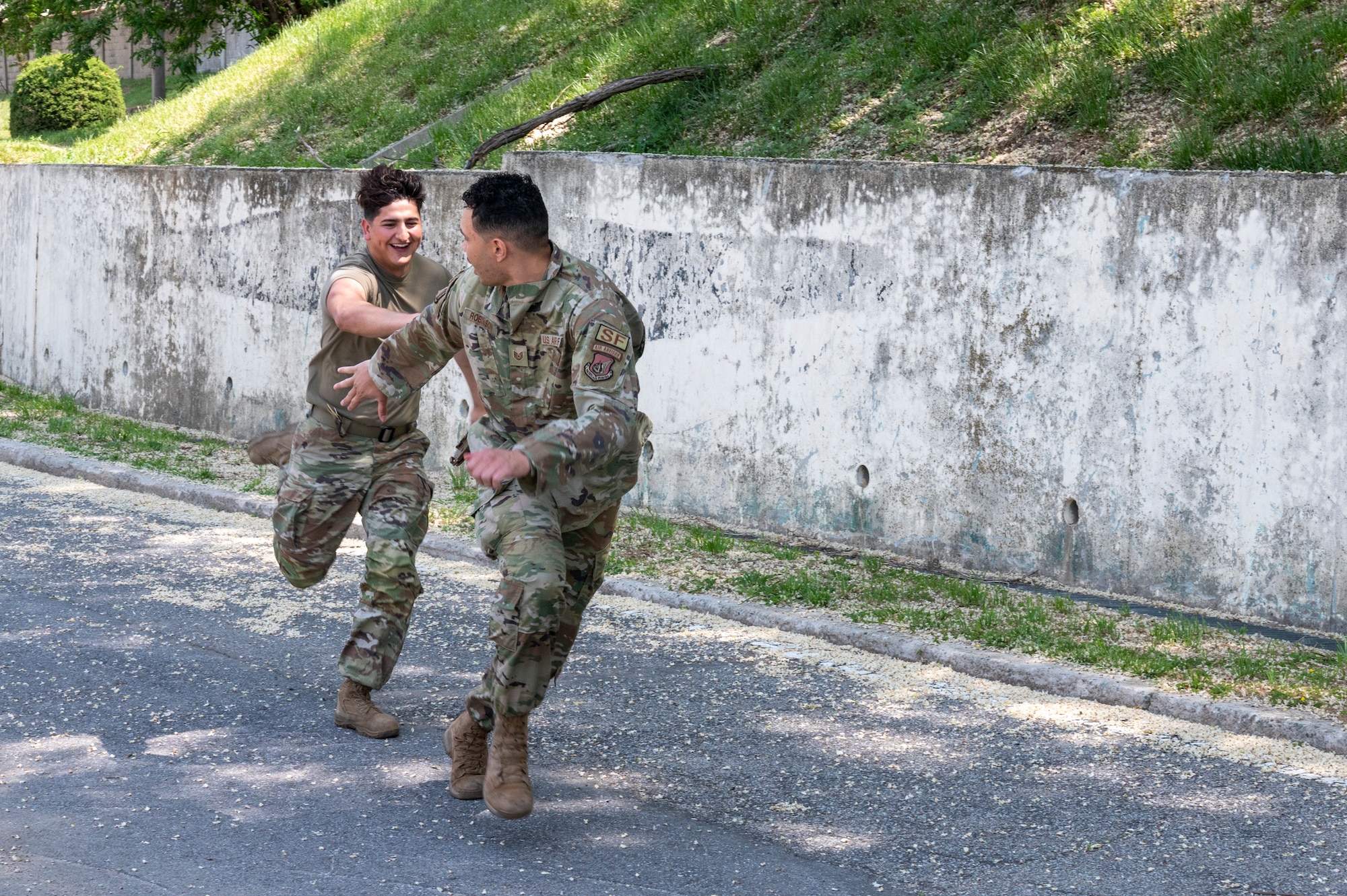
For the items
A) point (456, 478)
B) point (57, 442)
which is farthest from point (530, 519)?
point (57, 442)

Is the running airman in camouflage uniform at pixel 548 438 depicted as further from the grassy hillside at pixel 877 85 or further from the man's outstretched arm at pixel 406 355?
the grassy hillside at pixel 877 85

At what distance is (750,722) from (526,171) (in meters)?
5.12

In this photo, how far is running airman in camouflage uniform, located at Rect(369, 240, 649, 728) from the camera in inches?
166

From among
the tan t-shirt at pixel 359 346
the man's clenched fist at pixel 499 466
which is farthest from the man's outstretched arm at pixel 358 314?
the man's clenched fist at pixel 499 466

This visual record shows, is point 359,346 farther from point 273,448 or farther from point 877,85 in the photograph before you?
point 877,85

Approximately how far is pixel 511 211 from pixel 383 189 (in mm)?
1322

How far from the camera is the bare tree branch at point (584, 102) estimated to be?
37.0ft

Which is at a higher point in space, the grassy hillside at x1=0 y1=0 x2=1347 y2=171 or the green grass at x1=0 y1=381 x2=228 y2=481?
the grassy hillside at x1=0 y1=0 x2=1347 y2=171

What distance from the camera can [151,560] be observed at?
7.85 m

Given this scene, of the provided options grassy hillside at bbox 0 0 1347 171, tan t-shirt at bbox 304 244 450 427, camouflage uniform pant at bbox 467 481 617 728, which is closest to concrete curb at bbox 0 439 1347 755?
tan t-shirt at bbox 304 244 450 427

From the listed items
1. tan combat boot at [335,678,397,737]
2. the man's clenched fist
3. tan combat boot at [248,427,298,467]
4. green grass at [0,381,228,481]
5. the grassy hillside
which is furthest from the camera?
green grass at [0,381,228,481]

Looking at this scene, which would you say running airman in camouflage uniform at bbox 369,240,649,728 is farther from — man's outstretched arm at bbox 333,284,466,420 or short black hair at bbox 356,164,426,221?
short black hair at bbox 356,164,426,221

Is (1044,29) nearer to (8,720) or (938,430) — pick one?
(938,430)

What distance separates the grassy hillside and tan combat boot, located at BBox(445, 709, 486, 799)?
17.4ft
